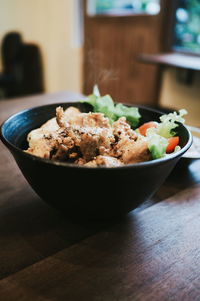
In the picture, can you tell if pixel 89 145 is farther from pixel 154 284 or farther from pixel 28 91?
pixel 28 91

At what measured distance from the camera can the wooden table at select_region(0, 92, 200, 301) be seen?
0.54 m

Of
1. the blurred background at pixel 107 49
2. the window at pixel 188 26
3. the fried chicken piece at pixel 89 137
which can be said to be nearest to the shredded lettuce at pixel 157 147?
the fried chicken piece at pixel 89 137

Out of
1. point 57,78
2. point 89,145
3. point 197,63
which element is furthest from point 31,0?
point 89,145

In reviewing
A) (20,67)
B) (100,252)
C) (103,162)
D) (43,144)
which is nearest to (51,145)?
(43,144)

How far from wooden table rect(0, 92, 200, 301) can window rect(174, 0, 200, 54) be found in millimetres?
2726

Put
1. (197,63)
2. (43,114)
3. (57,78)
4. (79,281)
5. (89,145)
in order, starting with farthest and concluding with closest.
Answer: (57,78) < (197,63) < (43,114) < (89,145) < (79,281)

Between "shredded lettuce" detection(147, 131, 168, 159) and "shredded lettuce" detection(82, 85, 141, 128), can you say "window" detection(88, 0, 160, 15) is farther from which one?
"shredded lettuce" detection(147, 131, 168, 159)

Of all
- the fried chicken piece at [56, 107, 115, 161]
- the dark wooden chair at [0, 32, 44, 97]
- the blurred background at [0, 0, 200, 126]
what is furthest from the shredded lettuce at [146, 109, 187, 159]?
the dark wooden chair at [0, 32, 44, 97]

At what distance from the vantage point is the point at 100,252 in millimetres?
630

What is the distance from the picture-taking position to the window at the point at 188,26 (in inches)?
120

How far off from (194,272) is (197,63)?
254cm

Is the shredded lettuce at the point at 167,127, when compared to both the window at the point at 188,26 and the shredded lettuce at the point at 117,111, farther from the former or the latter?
the window at the point at 188,26

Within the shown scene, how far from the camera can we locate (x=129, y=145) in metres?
0.70

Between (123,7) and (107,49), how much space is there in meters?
0.51
